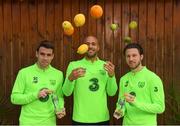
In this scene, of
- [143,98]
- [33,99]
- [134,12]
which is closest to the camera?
[143,98]

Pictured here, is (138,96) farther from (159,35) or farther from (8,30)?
(8,30)

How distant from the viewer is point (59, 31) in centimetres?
686

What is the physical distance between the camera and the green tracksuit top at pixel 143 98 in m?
5.24

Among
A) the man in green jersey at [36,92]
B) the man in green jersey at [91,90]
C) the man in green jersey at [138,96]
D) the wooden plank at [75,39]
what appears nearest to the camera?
the man in green jersey at [138,96]

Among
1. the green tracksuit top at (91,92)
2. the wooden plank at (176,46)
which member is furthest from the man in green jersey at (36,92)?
the wooden plank at (176,46)

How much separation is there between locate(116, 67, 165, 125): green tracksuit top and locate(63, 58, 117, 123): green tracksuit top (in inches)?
13.9

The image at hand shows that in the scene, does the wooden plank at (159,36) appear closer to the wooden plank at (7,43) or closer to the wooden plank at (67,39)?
the wooden plank at (67,39)

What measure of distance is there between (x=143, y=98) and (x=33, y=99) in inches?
52.4

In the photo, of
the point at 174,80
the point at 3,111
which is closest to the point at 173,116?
the point at 174,80

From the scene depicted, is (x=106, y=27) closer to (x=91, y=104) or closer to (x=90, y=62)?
(x=90, y=62)

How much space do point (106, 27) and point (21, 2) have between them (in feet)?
4.44

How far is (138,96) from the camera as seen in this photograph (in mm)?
5355

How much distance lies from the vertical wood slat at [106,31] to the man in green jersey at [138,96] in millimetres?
1393

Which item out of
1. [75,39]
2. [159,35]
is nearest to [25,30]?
[75,39]
